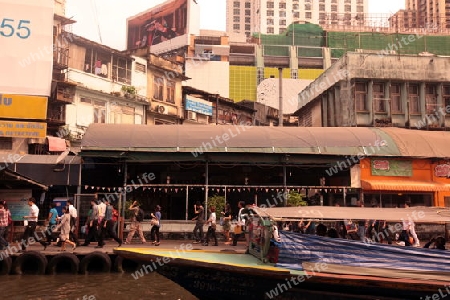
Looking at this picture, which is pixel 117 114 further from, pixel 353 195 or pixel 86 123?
pixel 353 195

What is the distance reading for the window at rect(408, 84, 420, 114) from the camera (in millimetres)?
26609

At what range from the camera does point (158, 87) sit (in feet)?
110

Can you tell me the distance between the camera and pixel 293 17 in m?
101

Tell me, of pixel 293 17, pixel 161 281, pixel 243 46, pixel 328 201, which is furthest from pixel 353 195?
pixel 293 17

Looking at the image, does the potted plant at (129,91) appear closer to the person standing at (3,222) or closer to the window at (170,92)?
the window at (170,92)

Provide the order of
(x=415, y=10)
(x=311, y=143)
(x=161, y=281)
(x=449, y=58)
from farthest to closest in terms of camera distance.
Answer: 1. (x=415, y=10)
2. (x=449, y=58)
3. (x=311, y=143)
4. (x=161, y=281)

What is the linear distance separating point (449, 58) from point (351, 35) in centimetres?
4040

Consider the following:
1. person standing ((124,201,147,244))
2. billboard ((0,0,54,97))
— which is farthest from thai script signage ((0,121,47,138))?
person standing ((124,201,147,244))

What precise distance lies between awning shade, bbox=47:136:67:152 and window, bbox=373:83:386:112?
60.0 feet

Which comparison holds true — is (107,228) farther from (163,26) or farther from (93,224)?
(163,26)

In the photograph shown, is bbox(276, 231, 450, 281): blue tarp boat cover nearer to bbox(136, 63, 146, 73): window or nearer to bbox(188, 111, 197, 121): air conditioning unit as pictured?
bbox(136, 63, 146, 73): window

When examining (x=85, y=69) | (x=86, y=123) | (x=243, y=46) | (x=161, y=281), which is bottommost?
(x=161, y=281)

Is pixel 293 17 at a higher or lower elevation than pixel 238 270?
higher

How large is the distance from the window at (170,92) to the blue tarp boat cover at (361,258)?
1043 inches
